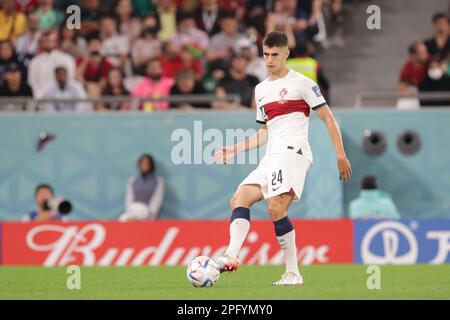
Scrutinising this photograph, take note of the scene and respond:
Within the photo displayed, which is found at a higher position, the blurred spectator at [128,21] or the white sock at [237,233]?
the blurred spectator at [128,21]

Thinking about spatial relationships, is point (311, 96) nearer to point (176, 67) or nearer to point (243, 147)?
point (243, 147)

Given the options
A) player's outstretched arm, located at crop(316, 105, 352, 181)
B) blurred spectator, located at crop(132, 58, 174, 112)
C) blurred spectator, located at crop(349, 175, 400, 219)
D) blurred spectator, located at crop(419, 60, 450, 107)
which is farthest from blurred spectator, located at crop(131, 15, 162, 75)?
player's outstretched arm, located at crop(316, 105, 352, 181)

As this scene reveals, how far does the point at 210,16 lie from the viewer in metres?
21.9

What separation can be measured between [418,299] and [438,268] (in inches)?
203

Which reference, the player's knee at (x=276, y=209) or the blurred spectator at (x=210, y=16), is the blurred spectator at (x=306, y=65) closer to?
the blurred spectator at (x=210, y=16)

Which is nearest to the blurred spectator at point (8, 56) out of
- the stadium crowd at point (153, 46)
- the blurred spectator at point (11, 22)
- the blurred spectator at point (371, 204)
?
the stadium crowd at point (153, 46)

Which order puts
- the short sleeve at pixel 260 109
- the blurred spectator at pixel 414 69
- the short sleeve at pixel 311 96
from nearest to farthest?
the short sleeve at pixel 311 96 → the short sleeve at pixel 260 109 → the blurred spectator at pixel 414 69

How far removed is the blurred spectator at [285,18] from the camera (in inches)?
823

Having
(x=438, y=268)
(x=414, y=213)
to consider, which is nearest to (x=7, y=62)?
(x=414, y=213)

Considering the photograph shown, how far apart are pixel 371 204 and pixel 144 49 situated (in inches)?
190

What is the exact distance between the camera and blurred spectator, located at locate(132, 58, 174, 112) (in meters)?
20.5

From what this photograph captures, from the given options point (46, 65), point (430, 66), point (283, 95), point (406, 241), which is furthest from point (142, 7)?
point (283, 95)

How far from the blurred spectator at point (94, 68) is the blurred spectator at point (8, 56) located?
3.19 ft

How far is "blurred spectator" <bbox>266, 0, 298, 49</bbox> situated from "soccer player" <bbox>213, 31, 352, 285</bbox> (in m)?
8.73
